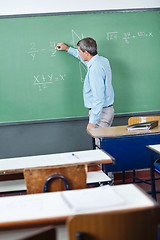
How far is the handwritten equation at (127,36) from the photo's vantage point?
15.1 feet

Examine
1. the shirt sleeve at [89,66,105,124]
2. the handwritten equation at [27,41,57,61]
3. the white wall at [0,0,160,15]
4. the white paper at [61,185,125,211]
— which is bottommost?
the white paper at [61,185,125,211]

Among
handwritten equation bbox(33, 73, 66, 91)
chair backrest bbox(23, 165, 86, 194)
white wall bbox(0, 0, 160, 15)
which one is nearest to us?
chair backrest bbox(23, 165, 86, 194)

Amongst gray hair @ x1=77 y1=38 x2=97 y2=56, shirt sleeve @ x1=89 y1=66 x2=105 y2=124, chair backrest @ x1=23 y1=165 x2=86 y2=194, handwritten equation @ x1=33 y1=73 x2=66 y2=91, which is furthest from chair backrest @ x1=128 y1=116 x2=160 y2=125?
chair backrest @ x1=23 y1=165 x2=86 y2=194

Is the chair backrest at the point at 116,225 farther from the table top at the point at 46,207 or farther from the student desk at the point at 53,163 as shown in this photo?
the student desk at the point at 53,163

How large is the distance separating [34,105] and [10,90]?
1.25ft

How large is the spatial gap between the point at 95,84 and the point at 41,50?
0.92m

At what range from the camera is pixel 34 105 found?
454 centimetres

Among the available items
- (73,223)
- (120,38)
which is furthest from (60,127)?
(73,223)

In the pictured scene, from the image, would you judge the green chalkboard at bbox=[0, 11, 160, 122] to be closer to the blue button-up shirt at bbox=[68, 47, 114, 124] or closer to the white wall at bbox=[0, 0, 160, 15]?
the white wall at bbox=[0, 0, 160, 15]

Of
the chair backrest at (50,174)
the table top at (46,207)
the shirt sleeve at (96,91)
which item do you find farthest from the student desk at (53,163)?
the shirt sleeve at (96,91)

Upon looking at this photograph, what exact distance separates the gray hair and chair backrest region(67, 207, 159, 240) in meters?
3.24

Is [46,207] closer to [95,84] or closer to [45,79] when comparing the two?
[95,84]

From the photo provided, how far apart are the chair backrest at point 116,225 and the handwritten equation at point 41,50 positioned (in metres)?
3.55

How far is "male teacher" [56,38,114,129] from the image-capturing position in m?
4.21
